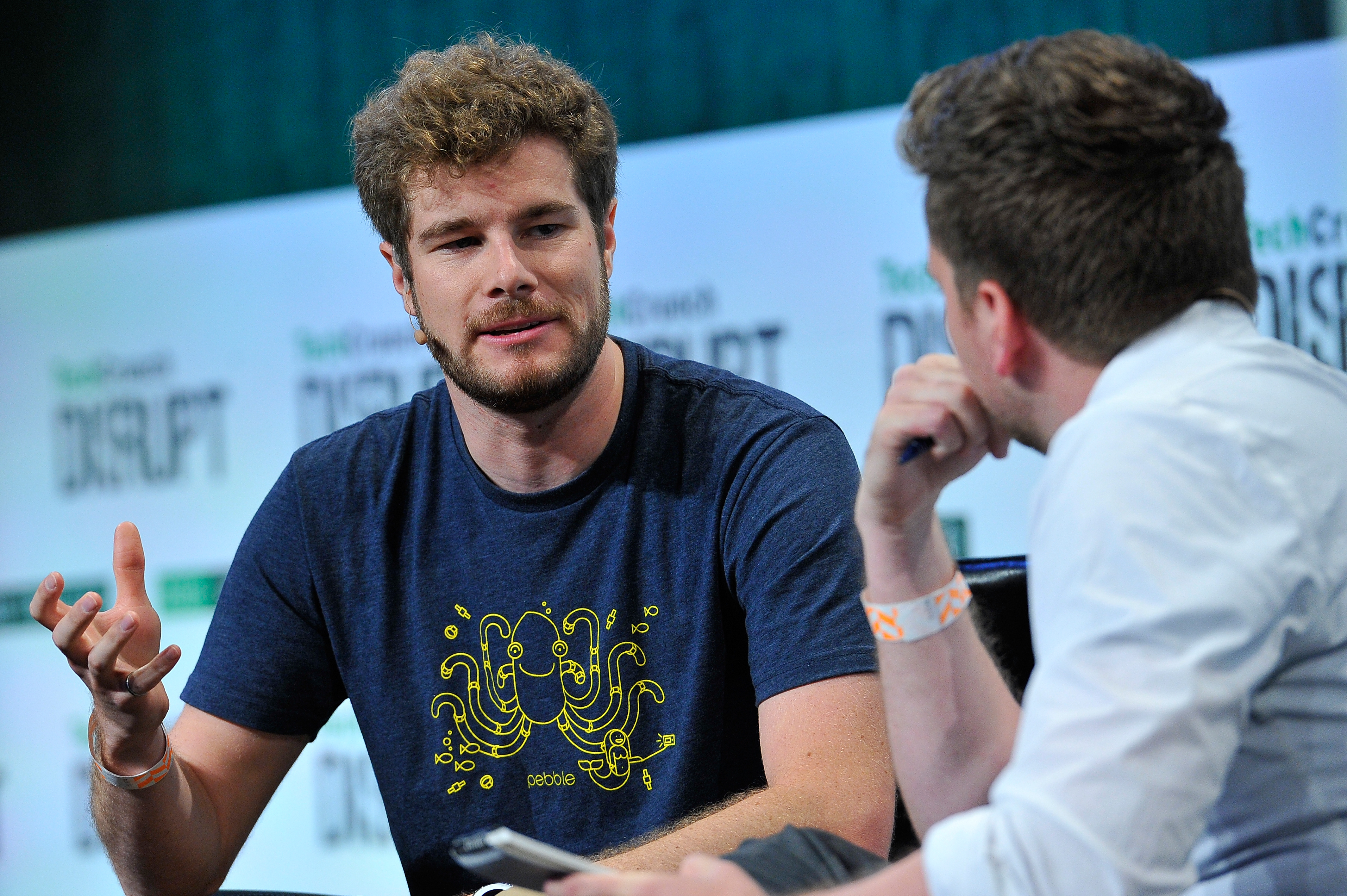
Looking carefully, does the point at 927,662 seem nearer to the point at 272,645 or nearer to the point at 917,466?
the point at 917,466

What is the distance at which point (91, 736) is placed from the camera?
1.51 meters

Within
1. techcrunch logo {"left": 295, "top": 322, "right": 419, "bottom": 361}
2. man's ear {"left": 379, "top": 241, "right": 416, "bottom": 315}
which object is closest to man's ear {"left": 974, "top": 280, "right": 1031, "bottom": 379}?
man's ear {"left": 379, "top": 241, "right": 416, "bottom": 315}

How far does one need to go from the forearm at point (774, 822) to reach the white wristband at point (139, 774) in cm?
57

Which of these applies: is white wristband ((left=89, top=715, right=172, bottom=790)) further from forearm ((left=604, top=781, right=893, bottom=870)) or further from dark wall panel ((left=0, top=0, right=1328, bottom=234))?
dark wall panel ((left=0, top=0, right=1328, bottom=234))

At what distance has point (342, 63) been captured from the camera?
3.27 meters

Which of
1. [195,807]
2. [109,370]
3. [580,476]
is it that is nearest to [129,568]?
[195,807]

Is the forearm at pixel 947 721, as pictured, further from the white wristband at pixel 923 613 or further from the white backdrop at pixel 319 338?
the white backdrop at pixel 319 338

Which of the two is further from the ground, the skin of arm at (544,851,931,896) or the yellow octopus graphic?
the skin of arm at (544,851,931,896)

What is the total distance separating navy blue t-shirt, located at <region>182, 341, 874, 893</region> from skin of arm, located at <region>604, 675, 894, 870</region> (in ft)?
0.18

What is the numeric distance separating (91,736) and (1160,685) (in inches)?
50.4

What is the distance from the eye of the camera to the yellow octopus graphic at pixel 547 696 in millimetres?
1562

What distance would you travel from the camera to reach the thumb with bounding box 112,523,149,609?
1.47m

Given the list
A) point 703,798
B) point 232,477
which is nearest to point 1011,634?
point 703,798

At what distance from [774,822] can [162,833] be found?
2.57 feet
